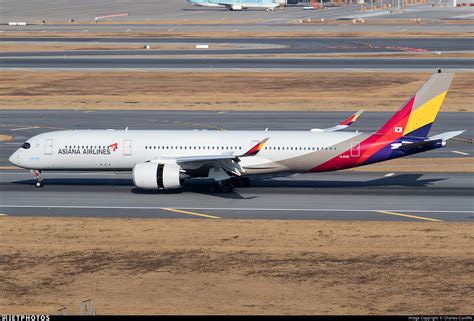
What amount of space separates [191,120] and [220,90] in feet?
61.4

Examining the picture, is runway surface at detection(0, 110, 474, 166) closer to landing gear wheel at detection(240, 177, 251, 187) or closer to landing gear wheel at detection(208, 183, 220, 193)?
landing gear wheel at detection(240, 177, 251, 187)

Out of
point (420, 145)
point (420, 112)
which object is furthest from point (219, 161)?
point (420, 112)

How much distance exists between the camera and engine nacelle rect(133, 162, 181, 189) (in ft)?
185

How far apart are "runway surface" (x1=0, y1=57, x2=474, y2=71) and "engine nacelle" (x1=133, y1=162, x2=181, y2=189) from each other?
66751 millimetres

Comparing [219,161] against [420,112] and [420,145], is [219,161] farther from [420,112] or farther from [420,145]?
[420,112]

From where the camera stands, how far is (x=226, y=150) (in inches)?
2306

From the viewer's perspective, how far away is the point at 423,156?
7194cm

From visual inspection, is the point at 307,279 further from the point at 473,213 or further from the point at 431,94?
the point at 431,94

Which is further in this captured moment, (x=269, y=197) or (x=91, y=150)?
(x=91, y=150)

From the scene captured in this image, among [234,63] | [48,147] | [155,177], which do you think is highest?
[234,63]

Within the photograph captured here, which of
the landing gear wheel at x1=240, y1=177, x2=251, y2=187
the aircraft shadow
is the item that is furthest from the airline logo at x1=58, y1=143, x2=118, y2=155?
the landing gear wheel at x1=240, y1=177, x2=251, y2=187

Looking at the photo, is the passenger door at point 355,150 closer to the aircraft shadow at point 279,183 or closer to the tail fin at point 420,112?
the tail fin at point 420,112

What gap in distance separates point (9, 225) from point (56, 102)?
5039 centimetres

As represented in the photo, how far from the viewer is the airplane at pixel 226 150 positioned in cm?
5731
